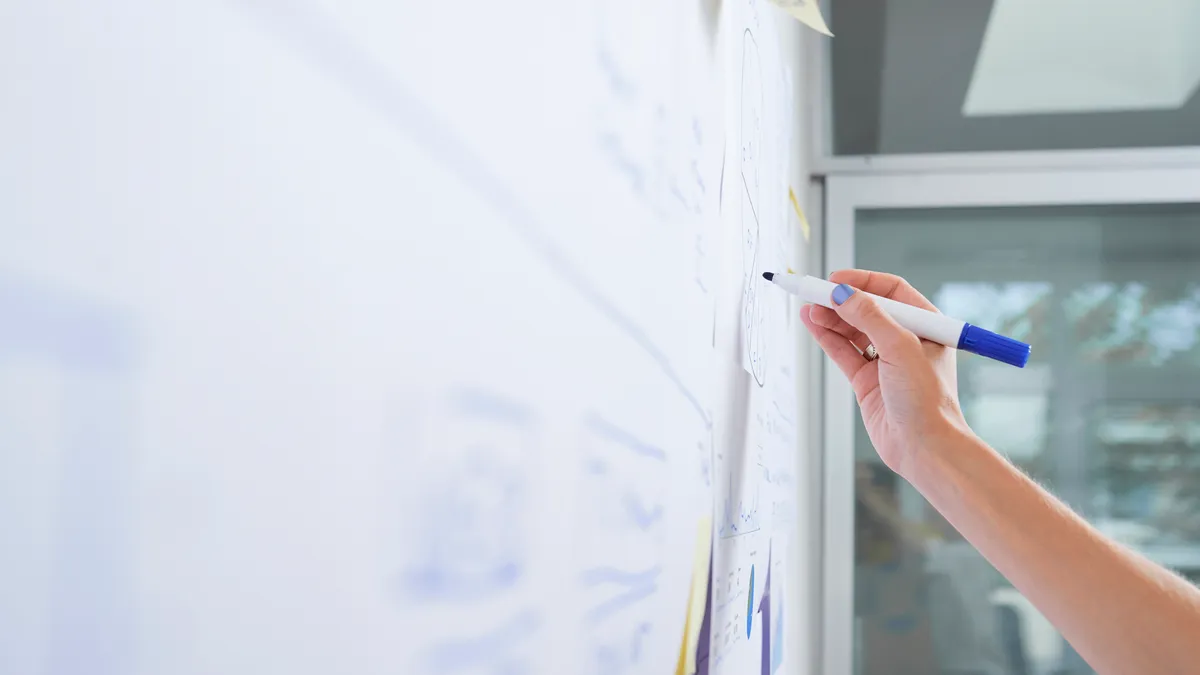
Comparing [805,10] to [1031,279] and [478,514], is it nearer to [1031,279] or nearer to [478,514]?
[478,514]

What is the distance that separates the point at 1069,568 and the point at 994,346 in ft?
0.39

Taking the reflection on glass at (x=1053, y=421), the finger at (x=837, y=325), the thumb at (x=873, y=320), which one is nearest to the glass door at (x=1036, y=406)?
the reflection on glass at (x=1053, y=421)

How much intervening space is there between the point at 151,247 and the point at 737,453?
1.42 ft

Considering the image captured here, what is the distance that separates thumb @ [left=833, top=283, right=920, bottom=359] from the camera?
504 mm

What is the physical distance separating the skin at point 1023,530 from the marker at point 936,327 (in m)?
0.01

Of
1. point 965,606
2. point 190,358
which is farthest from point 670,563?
point 965,606

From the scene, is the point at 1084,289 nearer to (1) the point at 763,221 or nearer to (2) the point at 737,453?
(1) the point at 763,221

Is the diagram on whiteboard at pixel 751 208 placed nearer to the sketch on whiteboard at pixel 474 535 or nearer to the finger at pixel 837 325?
the finger at pixel 837 325

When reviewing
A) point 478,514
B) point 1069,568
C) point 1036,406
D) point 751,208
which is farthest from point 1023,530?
point 1036,406

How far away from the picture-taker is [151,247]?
108mm

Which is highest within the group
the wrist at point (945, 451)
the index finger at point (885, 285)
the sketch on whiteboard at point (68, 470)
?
the index finger at point (885, 285)

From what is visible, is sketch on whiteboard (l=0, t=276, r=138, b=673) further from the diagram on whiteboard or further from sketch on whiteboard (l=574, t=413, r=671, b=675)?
the diagram on whiteboard

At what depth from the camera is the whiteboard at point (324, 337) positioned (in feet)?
0.32

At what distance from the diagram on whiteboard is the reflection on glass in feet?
3.04
